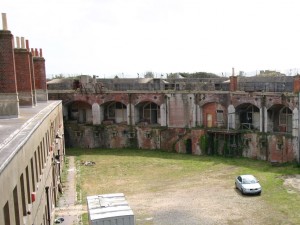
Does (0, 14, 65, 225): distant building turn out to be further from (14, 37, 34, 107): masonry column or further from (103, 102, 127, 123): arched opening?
(103, 102, 127, 123): arched opening

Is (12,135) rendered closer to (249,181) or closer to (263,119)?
(249,181)

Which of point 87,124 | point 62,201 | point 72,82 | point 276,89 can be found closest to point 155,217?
point 62,201

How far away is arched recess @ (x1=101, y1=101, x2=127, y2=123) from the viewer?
38.0 meters

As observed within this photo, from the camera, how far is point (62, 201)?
2162 cm

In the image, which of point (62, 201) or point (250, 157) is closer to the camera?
point (62, 201)

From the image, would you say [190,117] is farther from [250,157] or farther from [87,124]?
[87,124]

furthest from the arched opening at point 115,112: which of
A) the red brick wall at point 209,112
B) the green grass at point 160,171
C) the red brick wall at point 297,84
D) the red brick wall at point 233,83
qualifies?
the red brick wall at point 297,84

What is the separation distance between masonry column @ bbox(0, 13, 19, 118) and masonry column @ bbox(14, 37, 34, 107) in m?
4.91

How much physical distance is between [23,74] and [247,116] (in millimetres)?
19973

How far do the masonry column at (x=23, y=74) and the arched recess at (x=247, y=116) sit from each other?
18.4 m

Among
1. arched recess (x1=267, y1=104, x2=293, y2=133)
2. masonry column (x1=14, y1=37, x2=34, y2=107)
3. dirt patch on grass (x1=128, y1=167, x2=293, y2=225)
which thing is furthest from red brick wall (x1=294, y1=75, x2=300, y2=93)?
masonry column (x1=14, y1=37, x2=34, y2=107)

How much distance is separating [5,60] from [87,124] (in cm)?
2257

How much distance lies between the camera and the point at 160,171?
93.8ft

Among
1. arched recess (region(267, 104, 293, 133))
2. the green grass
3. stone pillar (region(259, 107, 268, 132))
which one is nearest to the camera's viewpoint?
the green grass
